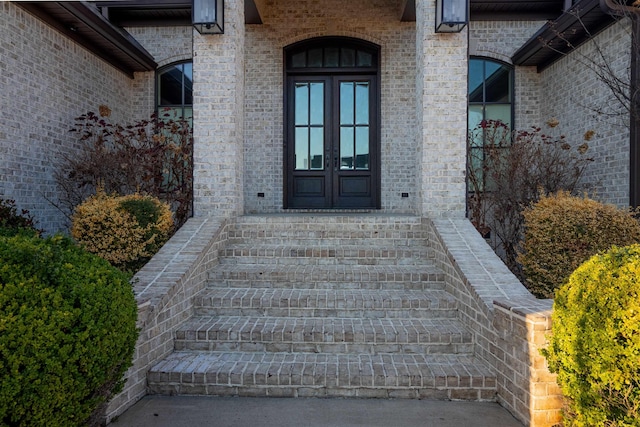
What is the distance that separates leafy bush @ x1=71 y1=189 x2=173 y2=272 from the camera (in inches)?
171

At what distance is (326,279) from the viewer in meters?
4.22

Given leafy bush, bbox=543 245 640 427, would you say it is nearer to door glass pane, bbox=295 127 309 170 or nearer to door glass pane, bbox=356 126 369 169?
door glass pane, bbox=356 126 369 169

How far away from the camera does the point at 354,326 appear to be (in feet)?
11.6

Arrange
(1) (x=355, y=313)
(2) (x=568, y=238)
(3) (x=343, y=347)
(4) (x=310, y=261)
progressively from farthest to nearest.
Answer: (4) (x=310, y=261) < (2) (x=568, y=238) < (1) (x=355, y=313) < (3) (x=343, y=347)

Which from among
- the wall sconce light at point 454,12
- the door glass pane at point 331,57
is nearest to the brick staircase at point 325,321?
the wall sconce light at point 454,12

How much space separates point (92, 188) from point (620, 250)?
268 inches

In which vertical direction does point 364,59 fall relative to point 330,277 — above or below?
above

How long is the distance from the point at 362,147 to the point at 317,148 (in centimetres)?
82

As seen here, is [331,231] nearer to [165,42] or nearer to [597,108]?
[597,108]

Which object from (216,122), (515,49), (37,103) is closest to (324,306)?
(216,122)

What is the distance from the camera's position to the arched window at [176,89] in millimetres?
8320

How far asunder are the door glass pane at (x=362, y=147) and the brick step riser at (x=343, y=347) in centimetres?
476

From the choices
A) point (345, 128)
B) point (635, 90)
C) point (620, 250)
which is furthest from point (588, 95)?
point (620, 250)

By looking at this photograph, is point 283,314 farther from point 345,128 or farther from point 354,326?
point 345,128
